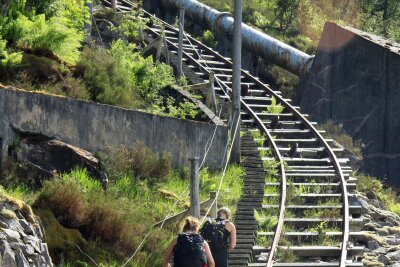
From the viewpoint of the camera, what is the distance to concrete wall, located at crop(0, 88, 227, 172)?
1864cm

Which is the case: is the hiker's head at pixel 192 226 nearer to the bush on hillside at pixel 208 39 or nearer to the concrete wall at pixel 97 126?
the concrete wall at pixel 97 126

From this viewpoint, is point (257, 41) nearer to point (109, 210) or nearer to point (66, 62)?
point (66, 62)

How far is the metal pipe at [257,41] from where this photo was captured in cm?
3575

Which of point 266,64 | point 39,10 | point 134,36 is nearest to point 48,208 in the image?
point 39,10

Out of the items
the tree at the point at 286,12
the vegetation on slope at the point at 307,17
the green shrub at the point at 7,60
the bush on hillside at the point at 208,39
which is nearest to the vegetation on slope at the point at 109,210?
the green shrub at the point at 7,60

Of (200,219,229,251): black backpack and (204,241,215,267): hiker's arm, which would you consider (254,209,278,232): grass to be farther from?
(204,241,215,267): hiker's arm

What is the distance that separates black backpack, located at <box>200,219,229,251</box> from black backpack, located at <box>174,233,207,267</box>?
1536mm

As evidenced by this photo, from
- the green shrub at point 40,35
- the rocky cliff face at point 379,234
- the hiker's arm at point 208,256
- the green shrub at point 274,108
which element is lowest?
the rocky cliff face at point 379,234

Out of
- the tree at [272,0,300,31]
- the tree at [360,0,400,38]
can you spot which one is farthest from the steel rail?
the tree at [360,0,400,38]

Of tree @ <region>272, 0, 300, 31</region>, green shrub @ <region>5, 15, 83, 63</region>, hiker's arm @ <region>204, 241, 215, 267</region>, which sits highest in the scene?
tree @ <region>272, 0, 300, 31</region>

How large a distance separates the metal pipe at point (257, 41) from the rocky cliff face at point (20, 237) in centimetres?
2077

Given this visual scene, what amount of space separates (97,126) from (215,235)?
14.7 ft

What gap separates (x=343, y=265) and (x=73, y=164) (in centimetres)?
440

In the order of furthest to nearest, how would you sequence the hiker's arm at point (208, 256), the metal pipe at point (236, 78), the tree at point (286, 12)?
the tree at point (286, 12), the metal pipe at point (236, 78), the hiker's arm at point (208, 256)
